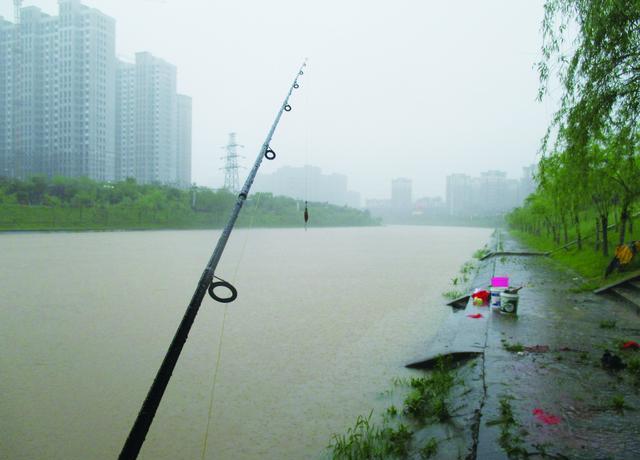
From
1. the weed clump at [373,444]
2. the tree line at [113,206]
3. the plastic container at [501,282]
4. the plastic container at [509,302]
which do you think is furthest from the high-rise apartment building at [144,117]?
the weed clump at [373,444]

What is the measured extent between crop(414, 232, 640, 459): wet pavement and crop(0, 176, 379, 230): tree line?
27.3 meters

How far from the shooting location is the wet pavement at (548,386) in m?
3.15

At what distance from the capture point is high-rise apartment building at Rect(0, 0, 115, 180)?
53.8 m

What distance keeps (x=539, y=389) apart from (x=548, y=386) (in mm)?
131

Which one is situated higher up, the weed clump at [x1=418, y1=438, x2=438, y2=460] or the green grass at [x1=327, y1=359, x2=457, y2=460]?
the weed clump at [x1=418, y1=438, x2=438, y2=460]

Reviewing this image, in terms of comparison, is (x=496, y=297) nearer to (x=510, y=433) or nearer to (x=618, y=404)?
(x=618, y=404)

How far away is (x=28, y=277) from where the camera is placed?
44.8 ft

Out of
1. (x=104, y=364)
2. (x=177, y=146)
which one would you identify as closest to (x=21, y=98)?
(x=177, y=146)

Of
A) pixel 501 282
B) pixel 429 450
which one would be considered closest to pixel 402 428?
pixel 429 450

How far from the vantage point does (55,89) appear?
5641cm

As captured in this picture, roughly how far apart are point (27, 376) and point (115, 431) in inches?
83.4

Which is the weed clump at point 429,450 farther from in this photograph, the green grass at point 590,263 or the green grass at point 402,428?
the green grass at point 590,263

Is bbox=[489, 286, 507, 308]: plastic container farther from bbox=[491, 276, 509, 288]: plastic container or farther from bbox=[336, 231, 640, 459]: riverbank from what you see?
bbox=[336, 231, 640, 459]: riverbank

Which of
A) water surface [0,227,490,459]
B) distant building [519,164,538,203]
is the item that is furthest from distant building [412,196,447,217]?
water surface [0,227,490,459]
